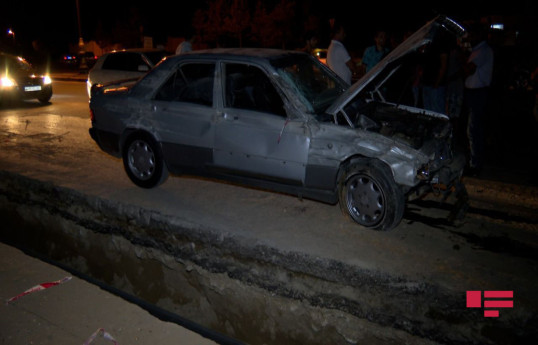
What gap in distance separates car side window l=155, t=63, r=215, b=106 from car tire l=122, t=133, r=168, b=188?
0.58 meters

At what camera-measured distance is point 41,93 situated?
12.9 m

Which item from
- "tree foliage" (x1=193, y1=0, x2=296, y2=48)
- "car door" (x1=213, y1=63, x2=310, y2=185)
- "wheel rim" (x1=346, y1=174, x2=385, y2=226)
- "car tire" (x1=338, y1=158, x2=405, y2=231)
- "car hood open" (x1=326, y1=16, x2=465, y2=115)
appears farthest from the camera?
"tree foliage" (x1=193, y1=0, x2=296, y2=48)

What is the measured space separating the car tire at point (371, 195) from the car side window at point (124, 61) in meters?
7.47

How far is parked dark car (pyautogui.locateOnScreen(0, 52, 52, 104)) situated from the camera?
1235cm

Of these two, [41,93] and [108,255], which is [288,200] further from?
[41,93]

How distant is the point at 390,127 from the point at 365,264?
1.53 m

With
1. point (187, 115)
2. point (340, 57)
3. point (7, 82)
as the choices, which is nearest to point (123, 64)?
point (7, 82)

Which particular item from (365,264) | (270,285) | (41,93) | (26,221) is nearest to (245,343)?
(270,285)

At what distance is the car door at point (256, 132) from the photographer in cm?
458

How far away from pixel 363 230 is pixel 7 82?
11.7m

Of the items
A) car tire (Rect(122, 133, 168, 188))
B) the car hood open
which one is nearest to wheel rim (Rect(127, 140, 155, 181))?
car tire (Rect(122, 133, 168, 188))

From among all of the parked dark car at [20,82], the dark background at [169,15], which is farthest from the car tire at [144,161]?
the parked dark car at [20,82]

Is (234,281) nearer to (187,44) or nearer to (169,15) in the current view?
(187,44)

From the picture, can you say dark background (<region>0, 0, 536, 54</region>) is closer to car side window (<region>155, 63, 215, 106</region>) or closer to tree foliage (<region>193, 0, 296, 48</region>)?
tree foliage (<region>193, 0, 296, 48</region>)
